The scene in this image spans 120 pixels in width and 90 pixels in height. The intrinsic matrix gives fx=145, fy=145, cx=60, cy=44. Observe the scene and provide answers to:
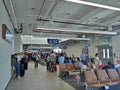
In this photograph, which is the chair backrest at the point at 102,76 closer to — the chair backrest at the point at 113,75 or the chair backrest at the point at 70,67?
the chair backrest at the point at 113,75

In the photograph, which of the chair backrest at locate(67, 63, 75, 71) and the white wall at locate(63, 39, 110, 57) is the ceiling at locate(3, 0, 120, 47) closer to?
the chair backrest at locate(67, 63, 75, 71)

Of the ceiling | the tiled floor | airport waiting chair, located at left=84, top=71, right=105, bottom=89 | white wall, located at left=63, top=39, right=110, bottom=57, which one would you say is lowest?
the tiled floor

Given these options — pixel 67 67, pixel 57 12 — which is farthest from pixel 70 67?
pixel 57 12

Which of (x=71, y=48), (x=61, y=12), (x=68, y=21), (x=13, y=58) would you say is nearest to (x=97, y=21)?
(x=68, y=21)

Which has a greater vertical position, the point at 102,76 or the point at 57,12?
the point at 57,12

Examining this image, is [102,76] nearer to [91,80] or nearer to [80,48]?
[91,80]

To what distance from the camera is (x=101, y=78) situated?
19.0 feet

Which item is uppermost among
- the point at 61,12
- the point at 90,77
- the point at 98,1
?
the point at 61,12

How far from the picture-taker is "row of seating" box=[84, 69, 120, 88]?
18.0ft

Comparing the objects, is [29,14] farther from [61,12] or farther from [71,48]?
[71,48]

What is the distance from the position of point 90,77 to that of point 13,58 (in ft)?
16.6

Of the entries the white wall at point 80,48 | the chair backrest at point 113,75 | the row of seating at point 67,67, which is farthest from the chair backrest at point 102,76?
the white wall at point 80,48

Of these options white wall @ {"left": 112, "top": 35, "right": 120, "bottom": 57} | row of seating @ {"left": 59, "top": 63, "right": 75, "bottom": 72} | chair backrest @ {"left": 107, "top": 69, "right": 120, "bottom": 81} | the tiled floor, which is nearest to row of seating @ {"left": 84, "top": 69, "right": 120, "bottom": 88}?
chair backrest @ {"left": 107, "top": 69, "right": 120, "bottom": 81}

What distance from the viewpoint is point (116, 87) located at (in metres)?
6.09
